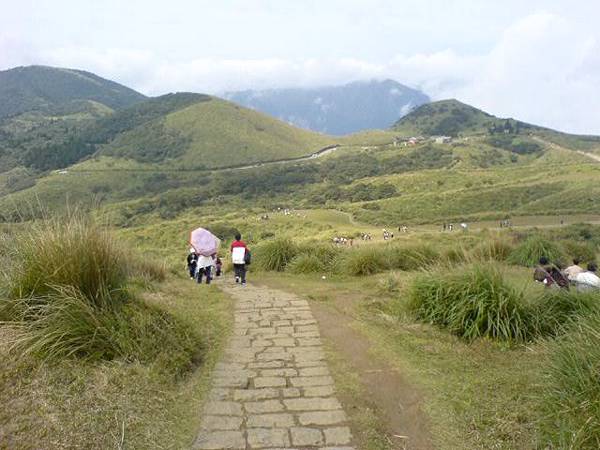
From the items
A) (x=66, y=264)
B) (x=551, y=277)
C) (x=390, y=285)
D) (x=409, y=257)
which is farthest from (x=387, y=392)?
(x=409, y=257)

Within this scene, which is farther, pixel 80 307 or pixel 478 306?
pixel 478 306

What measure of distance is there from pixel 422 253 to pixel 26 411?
9290 millimetres

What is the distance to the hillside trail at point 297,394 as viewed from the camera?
3967mm

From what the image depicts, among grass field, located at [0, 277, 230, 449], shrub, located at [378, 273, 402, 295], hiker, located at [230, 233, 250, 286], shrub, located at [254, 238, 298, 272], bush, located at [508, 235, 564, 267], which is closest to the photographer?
grass field, located at [0, 277, 230, 449]

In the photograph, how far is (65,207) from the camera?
19.9ft

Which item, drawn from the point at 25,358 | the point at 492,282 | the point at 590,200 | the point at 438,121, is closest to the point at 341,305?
the point at 492,282

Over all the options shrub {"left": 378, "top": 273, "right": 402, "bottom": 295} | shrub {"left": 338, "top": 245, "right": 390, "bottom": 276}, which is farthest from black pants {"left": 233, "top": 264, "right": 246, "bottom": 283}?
shrub {"left": 378, "top": 273, "right": 402, "bottom": 295}

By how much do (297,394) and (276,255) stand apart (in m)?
8.07

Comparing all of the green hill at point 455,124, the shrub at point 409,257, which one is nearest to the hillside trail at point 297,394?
the shrub at point 409,257

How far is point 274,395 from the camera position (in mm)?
4695

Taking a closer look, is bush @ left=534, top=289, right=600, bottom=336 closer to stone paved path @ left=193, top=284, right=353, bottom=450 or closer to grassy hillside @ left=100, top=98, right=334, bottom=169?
stone paved path @ left=193, top=284, right=353, bottom=450

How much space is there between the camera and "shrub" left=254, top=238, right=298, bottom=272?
498 inches

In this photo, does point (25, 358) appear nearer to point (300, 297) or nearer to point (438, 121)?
point (300, 297)

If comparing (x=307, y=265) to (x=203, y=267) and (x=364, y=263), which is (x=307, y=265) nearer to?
(x=364, y=263)
